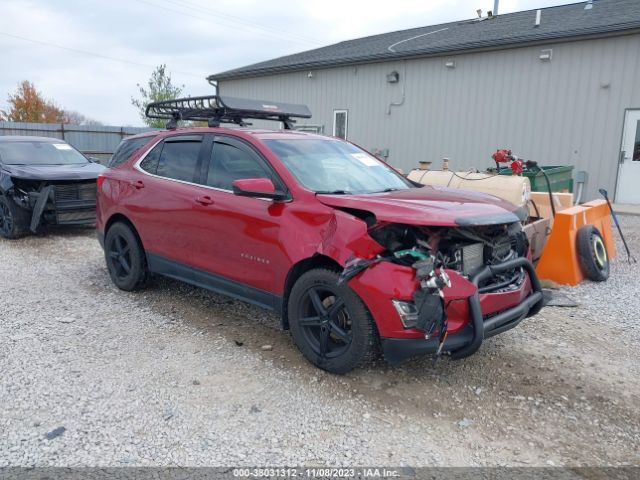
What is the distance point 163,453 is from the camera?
274 cm

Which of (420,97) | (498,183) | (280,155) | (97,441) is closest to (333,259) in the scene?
(280,155)

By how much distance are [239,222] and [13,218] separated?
5832 mm

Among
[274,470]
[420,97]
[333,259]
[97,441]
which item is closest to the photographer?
[274,470]

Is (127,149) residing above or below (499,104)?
below

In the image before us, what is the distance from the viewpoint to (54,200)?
314 inches

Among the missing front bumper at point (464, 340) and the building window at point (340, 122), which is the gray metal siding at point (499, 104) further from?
the missing front bumper at point (464, 340)

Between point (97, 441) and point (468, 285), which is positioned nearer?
point (97, 441)

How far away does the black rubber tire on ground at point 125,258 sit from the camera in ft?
17.1

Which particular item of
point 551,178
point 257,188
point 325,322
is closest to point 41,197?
point 257,188

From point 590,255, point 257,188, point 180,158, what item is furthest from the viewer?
point 590,255

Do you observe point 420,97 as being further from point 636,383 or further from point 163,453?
point 163,453

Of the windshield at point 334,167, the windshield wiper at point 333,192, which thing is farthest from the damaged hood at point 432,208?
the windshield at point 334,167

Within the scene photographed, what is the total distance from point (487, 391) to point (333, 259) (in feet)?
4.49

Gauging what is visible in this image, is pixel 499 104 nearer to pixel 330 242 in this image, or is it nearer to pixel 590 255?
pixel 590 255
